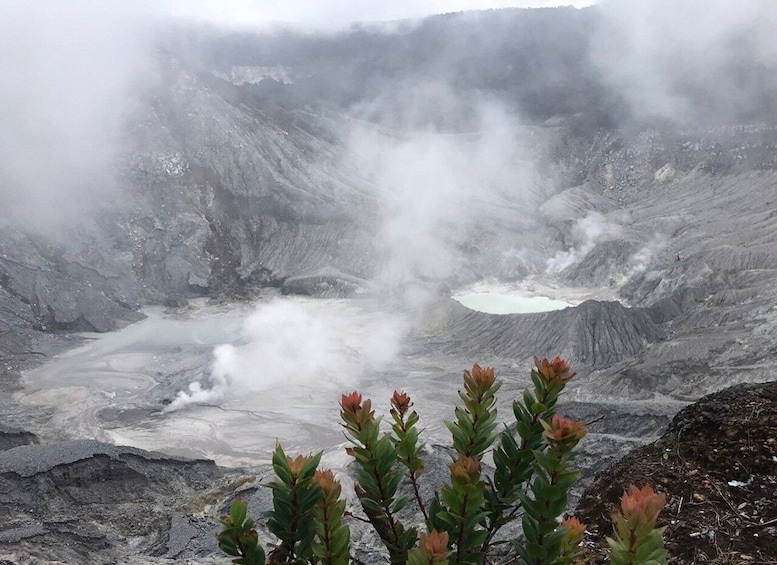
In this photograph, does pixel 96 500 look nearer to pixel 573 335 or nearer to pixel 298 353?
pixel 298 353

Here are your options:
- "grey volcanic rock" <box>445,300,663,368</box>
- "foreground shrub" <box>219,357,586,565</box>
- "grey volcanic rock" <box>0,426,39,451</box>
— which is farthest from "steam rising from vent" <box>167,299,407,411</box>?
"foreground shrub" <box>219,357,586,565</box>

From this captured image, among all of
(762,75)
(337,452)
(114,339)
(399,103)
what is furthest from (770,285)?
(399,103)

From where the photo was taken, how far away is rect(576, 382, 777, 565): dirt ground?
3.14 m

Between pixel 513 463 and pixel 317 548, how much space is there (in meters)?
0.67

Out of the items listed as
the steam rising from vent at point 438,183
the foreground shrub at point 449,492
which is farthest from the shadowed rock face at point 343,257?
the foreground shrub at point 449,492

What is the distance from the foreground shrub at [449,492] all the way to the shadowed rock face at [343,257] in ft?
28.9

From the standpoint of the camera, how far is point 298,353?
105 ft

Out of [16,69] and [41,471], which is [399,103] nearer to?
[16,69]

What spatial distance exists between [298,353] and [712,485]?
29.4 metres

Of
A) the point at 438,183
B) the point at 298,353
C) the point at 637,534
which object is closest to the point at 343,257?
the point at 298,353

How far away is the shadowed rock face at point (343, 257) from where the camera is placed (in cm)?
1462

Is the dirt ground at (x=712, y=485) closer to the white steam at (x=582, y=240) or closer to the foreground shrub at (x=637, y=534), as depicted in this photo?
the foreground shrub at (x=637, y=534)

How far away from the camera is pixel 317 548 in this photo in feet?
5.14

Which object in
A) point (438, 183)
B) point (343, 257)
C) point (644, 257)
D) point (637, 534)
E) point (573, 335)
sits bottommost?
point (637, 534)
